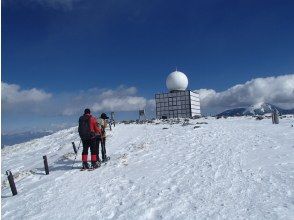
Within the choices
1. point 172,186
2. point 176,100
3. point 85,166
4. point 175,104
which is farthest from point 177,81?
point 172,186

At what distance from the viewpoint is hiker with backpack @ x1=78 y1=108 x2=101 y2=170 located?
16.8 meters

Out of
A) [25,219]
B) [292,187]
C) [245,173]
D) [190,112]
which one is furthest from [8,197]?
[190,112]

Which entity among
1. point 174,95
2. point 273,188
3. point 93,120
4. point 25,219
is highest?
point 174,95

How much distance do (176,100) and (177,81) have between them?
399 cm

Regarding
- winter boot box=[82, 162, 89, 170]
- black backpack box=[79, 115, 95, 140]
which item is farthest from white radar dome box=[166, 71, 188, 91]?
winter boot box=[82, 162, 89, 170]

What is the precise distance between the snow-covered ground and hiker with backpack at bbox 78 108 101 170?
2.14 feet

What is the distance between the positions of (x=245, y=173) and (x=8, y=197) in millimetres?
9519

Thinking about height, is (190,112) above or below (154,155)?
above

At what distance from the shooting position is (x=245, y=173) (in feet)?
41.4

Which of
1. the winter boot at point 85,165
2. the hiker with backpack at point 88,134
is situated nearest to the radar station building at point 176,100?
the hiker with backpack at point 88,134

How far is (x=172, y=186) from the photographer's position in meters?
12.0

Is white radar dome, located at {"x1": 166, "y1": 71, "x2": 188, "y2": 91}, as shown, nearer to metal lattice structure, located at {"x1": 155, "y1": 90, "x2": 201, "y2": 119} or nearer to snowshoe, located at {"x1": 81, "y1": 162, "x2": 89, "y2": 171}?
metal lattice structure, located at {"x1": 155, "y1": 90, "x2": 201, "y2": 119}

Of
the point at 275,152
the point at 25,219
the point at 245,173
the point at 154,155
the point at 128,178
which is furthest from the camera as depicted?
the point at 154,155

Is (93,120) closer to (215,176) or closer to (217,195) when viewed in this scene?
(215,176)
